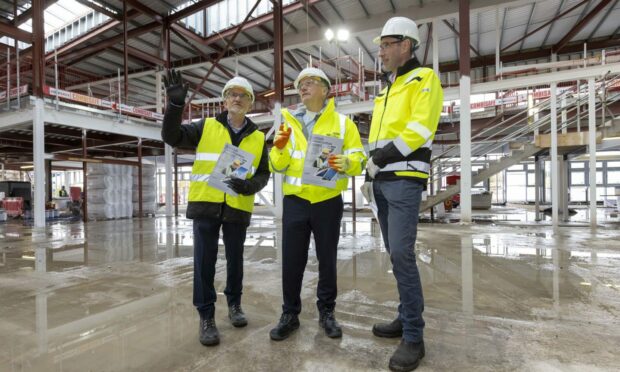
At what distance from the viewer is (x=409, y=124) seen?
82.0 inches

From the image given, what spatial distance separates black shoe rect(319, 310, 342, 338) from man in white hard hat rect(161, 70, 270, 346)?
57 cm

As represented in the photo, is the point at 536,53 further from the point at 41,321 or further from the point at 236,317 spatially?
the point at 41,321

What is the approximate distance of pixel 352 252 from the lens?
5734 millimetres

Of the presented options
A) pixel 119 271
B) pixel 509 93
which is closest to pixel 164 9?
pixel 119 271

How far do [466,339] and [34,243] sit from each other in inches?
321

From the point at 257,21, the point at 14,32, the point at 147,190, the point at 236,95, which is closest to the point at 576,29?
the point at 257,21

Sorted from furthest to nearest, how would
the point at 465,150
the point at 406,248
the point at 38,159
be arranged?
the point at 38,159, the point at 465,150, the point at 406,248

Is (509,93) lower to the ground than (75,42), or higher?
lower

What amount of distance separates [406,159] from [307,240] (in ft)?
3.00

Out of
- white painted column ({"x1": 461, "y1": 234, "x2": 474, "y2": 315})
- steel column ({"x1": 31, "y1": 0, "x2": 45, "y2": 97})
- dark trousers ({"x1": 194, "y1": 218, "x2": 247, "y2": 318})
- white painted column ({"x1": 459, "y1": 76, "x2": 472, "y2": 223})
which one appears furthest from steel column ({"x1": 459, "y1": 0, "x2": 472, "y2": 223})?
steel column ({"x1": 31, "y1": 0, "x2": 45, "y2": 97})

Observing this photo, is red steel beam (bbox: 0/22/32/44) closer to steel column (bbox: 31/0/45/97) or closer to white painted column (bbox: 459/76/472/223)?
steel column (bbox: 31/0/45/97)

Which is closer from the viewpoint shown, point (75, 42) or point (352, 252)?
point (352, 252)

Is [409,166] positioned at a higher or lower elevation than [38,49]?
lower

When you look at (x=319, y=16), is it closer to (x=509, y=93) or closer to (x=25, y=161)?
(x=509, y=93)
